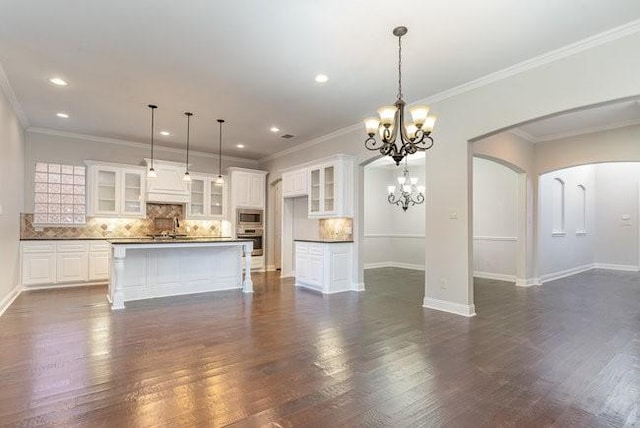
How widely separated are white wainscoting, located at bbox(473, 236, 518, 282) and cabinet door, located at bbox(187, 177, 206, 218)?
6.60 meters

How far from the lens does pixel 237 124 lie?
6.32 meters

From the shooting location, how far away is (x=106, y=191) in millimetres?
7184

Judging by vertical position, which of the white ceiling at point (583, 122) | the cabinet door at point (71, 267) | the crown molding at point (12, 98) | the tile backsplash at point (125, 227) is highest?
the crown molding at point (12, 98)

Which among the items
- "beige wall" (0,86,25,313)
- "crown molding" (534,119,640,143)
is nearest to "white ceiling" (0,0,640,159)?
"beige wall" (0,86,25,313)

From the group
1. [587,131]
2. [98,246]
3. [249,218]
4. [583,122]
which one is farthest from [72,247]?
[587,131]

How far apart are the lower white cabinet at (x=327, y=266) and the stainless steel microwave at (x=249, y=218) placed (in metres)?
2.41

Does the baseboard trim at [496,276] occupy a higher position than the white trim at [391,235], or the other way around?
the white trim at [391,235]

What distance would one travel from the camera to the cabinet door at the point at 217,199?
333 inches

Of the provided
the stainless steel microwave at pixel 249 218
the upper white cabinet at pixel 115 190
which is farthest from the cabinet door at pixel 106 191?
the stainless steel microwave at pixel 249 218

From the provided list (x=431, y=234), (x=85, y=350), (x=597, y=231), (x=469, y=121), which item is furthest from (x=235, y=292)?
(x=597, y=231)

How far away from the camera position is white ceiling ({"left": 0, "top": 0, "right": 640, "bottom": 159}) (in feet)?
9.64

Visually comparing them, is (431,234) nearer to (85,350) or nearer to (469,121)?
(469,121)

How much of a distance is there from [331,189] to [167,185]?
12.5ft

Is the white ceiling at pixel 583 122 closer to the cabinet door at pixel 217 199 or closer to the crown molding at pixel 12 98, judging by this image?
the cabinet door at pixel 217 199
